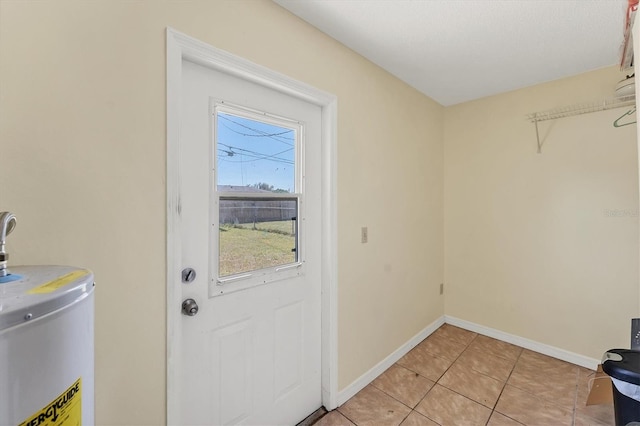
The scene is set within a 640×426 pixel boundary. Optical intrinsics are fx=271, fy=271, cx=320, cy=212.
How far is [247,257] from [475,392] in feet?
6.23

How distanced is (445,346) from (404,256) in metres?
0.98

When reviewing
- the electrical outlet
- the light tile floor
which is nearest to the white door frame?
the light tile floor

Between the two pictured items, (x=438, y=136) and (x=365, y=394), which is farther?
(x=438, y=136)

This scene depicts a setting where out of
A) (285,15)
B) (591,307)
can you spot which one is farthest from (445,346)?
(285,15)

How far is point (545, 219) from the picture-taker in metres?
2.45

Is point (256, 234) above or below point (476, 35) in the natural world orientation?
below

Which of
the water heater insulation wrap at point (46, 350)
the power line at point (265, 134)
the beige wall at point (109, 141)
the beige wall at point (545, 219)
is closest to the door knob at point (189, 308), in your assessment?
the beige wall at point (109, 141)

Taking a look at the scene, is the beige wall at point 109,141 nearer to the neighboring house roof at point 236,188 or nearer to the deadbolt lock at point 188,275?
the deadbolt lock at point 188,275

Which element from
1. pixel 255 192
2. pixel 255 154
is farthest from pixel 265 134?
pixel 255 192

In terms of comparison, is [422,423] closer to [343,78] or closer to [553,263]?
[553,263]

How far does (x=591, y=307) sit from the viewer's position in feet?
7.33

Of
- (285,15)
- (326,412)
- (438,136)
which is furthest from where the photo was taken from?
(438,136)

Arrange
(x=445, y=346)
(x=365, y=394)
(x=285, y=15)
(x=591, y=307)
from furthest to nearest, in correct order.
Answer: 1. (x=445, y=346)
2. (x=591, y=307)
3. (x=365, y=394)
4. (x=285, y=15)

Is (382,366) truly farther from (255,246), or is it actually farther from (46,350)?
(46,350)
